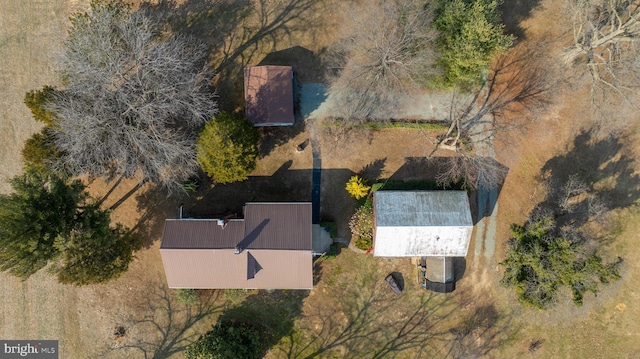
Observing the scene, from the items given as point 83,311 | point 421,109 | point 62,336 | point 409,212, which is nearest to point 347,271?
point 409,212

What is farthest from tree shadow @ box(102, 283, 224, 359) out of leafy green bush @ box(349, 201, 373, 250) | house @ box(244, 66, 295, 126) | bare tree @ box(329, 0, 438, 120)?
bare tree @ box(329, 0, 438, 120)

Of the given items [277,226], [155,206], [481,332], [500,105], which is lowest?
[481,332]

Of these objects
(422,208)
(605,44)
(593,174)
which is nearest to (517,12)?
(605,44)

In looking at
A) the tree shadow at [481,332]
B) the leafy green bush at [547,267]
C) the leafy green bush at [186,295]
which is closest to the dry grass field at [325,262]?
the tree shadow at [481,332]

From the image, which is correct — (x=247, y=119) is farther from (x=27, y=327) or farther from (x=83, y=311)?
(x=27, y=327)

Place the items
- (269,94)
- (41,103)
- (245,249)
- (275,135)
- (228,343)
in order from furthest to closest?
(275,135)
(269,94)
(228,343)
(245,249)
(41,103)

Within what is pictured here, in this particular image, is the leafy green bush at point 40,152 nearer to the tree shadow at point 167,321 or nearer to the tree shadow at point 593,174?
the tree shadow at point 167,321

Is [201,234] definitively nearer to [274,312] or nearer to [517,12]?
[274,312]

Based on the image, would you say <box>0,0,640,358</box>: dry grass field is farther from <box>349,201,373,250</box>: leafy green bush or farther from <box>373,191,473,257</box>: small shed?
<box>373,191,473,257</box>: small shed
